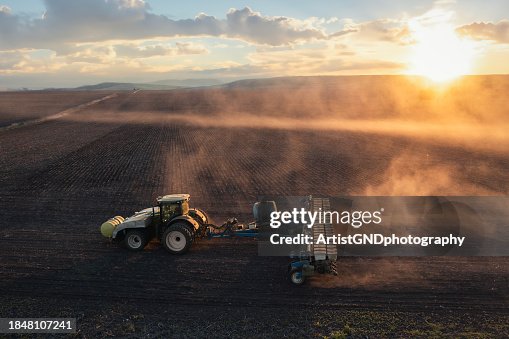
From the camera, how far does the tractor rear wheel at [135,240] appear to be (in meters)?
14.2

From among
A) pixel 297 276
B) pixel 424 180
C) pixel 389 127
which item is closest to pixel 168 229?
pixel 297 276

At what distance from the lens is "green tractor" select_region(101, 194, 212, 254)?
13938 mm

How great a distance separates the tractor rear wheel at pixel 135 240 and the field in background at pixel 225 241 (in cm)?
28

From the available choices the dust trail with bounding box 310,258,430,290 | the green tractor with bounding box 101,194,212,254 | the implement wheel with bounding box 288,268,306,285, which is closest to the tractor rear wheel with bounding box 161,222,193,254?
the green tractor with bounding box 101,194,212,254

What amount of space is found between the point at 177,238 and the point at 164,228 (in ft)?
2.00

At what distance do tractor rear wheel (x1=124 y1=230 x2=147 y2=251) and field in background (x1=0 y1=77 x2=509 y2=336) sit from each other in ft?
0.91

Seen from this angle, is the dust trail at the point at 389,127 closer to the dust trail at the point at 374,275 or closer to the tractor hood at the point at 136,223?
the dust trail at the point at 374,275

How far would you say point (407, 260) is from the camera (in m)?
13.7

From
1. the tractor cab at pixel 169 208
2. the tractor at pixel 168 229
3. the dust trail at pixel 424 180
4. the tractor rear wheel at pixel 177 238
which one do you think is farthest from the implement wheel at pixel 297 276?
the dust trail at pixel 424 180

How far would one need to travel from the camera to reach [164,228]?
46.7 ft

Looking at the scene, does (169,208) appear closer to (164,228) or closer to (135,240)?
(164,228)

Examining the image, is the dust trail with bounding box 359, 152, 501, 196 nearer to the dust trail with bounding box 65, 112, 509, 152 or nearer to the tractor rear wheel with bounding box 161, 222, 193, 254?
the dust trail with bounding box 65, 112, 509, 152

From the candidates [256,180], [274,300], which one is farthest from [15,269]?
[256,180]

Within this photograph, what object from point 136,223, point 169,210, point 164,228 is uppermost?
point 169,210
